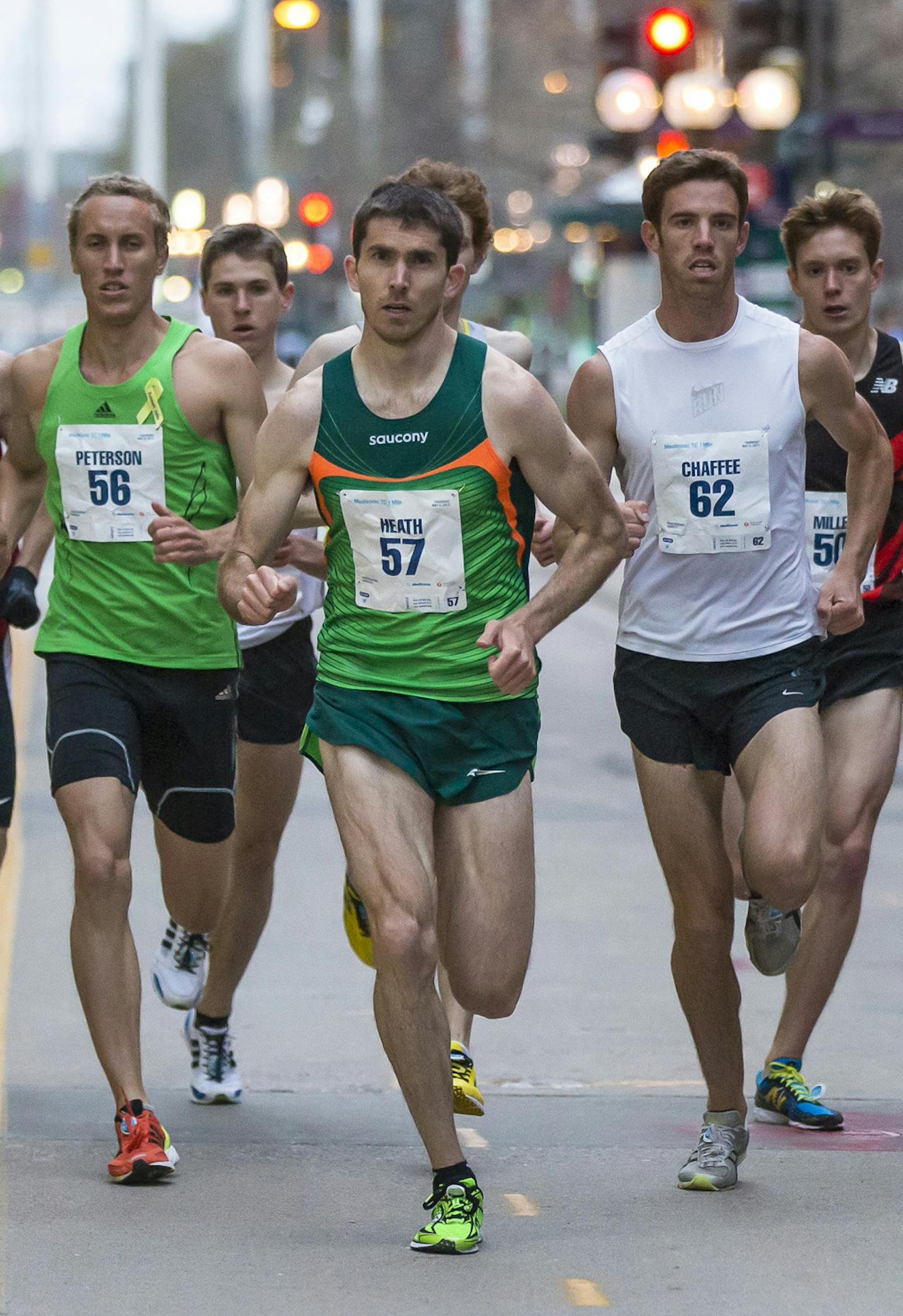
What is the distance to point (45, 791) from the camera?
41.2 feet

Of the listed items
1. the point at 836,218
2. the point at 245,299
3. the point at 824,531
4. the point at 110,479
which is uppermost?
the point at 836,218

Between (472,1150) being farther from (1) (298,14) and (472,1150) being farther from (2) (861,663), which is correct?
(1) (298,14)

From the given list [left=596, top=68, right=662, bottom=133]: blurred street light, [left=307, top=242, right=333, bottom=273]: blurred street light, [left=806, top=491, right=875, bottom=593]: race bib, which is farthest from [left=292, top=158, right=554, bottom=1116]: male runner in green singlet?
[left=307, top=242, right=333, bottom=273]: blurred street light

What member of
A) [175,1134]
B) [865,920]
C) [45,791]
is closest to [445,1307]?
[175,1134]

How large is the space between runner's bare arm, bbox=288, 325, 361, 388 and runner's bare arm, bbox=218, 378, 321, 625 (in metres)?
0.67

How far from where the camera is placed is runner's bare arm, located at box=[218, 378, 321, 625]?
5480 mm

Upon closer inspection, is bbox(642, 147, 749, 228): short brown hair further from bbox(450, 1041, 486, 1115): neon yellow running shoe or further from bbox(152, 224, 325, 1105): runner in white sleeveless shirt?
bbox(450, 1041, 486, 1115): neon yellow running shoe

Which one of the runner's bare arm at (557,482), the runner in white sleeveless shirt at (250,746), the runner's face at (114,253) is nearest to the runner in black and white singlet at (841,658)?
the runner's bare arm at (557,482)

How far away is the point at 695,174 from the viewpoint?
5820mm

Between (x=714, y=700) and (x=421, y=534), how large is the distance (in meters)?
0.87

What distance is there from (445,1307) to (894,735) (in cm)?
238

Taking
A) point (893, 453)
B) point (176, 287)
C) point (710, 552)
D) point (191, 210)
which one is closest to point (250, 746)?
point (710, 552)

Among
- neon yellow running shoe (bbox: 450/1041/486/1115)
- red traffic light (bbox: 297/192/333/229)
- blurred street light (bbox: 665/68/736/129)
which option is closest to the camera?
neon yellow running shoe (bbox: 450/1041/486/1115)

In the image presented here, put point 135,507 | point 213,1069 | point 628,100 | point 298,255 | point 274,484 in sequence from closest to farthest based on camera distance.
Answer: point 274,484, point 135,507, point 213,1069, point 628,100, point 298,255
